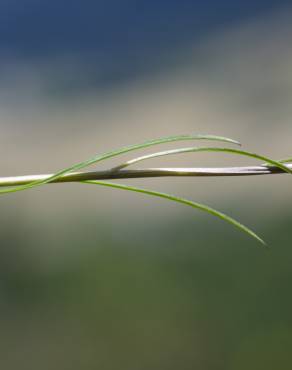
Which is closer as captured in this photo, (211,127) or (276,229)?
(276,229)

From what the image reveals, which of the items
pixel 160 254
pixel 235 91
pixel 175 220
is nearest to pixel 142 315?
pixel 160 254

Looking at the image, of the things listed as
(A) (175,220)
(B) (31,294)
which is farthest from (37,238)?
(A) (175,220)

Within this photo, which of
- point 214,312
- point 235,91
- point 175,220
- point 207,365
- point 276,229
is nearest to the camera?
point 207,365

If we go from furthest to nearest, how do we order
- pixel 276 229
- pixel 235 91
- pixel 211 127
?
1. pixel 235 91
2. pixel 211 127
3. pixel 276 229

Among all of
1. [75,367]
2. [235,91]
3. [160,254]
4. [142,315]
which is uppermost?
[235,91]

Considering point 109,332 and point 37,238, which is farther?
point 37,238

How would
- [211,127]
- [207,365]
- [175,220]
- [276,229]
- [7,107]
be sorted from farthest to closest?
[7,107]
[211,127]
[175,220]
[276,229]
[207,365]

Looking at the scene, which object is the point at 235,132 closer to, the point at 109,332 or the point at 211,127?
the point at 211,127

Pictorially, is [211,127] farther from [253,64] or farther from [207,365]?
[207,365]

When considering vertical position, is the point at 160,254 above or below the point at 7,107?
below
